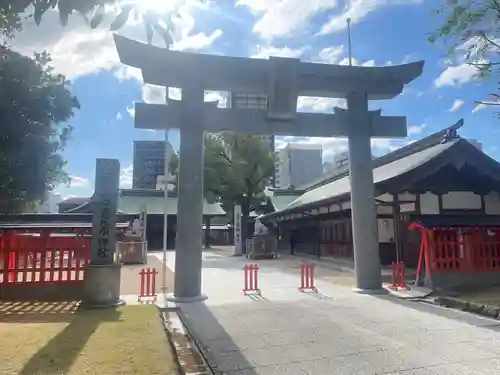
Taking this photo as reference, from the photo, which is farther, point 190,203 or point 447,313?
point 190,203

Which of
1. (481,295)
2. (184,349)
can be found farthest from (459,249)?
(184,349)

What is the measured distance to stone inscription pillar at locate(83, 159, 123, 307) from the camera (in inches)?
374

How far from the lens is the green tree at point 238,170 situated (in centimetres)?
3403

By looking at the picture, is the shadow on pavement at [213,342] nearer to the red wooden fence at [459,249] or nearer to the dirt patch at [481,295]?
the dirt patch at [481,295]

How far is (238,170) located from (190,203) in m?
23.1

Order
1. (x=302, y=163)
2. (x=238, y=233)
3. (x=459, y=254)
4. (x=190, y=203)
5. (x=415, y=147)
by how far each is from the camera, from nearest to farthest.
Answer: (x=190, y=203), (x=459, y=254), (x=415, y=147), (x=238, y=233), (x=302, y=163)

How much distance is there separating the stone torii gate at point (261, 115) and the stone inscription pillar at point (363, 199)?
1.2 inches

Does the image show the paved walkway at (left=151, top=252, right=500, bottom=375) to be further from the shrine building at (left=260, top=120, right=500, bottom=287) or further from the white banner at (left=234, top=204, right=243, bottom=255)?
the white banner at (left=234, top=204, right=243, bottom=255)

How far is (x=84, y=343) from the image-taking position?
19.9 ft

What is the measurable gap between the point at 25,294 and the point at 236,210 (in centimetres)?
2099

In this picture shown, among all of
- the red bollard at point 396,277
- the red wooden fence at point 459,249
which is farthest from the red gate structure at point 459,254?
the red bollard at point 396,277

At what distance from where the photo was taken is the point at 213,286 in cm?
1377

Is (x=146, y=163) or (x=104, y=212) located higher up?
(x=146, y=163)

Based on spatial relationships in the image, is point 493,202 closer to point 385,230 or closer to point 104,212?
point 385,230
